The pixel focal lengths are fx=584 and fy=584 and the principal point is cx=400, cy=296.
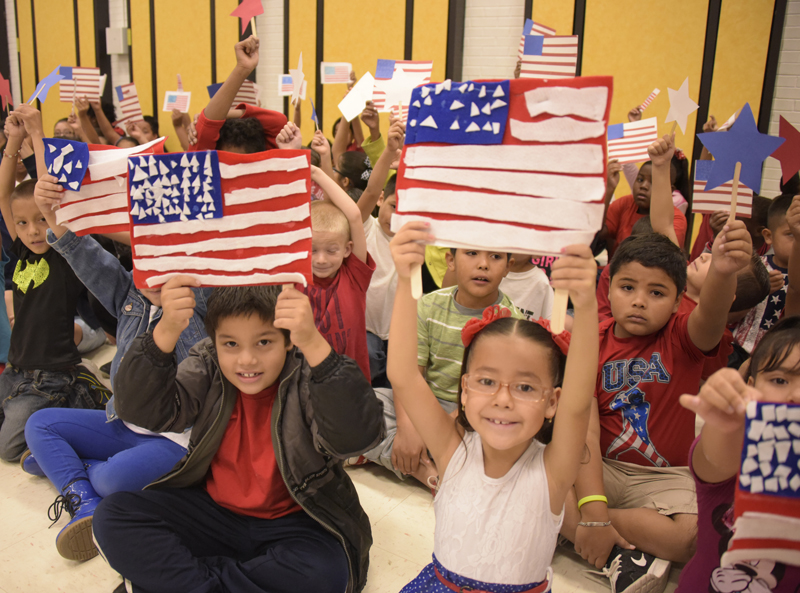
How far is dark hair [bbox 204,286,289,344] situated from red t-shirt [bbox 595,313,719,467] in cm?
116

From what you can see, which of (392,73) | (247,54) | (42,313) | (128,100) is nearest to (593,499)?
(42,313)

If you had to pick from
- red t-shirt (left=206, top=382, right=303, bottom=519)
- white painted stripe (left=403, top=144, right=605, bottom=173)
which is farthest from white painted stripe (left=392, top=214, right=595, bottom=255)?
red t-shirt (left=206, top=382, right=303, bottom=519)

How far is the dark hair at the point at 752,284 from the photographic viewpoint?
8.04ft

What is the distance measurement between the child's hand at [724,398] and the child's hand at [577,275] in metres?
0.24

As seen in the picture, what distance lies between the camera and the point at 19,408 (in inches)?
93.0

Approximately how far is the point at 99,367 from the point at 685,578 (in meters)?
3.01

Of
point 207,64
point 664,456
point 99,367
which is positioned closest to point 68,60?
point 207,64

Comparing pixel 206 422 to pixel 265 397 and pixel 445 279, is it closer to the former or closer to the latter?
pixel 265 397

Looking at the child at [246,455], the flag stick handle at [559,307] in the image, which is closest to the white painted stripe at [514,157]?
the flag stick handle at [559,307]

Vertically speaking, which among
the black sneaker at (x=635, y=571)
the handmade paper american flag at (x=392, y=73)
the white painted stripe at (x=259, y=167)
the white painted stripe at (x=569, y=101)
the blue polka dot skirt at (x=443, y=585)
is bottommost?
the black sneaker at (x=635, y=571)

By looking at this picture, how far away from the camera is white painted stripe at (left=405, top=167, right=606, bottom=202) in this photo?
1.10m

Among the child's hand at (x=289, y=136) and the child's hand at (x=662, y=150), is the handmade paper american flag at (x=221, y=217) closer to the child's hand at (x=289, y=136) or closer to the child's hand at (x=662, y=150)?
the child's hand at (x=289, y=136)

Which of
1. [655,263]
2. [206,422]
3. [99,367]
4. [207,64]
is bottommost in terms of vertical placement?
[99,367]

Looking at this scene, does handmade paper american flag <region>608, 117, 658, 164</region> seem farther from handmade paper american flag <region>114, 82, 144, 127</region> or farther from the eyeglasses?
handmade paper american flag <region>114, 82, 144, 127</region>
